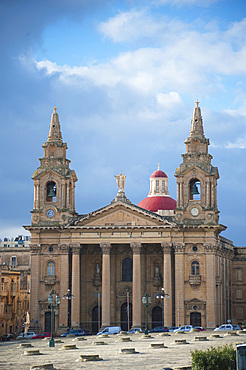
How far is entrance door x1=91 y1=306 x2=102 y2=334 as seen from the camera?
320 feet

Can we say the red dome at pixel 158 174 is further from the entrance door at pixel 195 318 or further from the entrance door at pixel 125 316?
the entrance door at pixel 195 318

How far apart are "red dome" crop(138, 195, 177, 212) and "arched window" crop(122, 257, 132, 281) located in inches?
843

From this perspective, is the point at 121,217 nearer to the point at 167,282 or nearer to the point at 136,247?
the point at 136,247

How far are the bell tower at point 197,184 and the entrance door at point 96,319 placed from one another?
15.7 m

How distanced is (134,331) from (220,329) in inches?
385

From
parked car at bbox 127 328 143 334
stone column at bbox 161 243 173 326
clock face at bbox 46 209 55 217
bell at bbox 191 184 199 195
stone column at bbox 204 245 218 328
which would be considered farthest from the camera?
clock face at bbox 46 209 55 217

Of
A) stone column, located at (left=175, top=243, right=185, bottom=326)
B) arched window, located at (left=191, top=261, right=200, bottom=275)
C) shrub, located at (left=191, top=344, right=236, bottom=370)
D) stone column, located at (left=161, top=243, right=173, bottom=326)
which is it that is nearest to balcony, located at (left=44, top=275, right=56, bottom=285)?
stone column, located at (left=161, top=243, right=173, bottom=326)

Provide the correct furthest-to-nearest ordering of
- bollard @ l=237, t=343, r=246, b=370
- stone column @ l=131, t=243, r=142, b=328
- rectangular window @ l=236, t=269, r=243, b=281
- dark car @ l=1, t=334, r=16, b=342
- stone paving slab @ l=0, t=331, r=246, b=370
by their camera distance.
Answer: rectangular window @ l=236, t=269, r=243, b=281 < dark car @ l=1, t=334, r=16, b=342 < stone column @ l=131, t=243, r=142, b=328 < stone paving slab @ l=0, t=331, r=246, b=370 < bollard @ l=237, t=343, r=246, b=370

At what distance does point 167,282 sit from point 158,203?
28.8m

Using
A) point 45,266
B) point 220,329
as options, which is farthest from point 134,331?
point 45,266

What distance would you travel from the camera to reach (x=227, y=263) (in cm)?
10512

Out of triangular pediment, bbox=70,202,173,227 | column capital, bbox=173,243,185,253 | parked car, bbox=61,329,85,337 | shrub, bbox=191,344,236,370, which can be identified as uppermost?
triangular pediment, bbox=70,202,173,227

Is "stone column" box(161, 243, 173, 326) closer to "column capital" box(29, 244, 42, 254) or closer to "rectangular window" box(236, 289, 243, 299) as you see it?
"column capital" box(29, 244, 42, 254)

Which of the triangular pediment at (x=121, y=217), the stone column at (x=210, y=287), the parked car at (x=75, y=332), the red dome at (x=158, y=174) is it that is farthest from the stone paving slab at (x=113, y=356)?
the red dome at (x=158, y=174)
